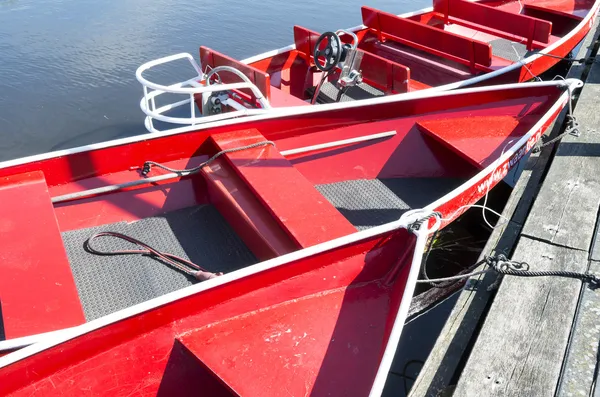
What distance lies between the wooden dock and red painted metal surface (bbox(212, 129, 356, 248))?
0.89m

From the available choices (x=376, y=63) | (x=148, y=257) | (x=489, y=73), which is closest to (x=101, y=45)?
(x=376, y=63)

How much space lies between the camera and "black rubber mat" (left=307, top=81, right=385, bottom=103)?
236 inches

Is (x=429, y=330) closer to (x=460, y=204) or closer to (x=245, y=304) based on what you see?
(x=460, y=204)

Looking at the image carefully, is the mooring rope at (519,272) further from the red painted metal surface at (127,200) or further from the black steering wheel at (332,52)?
the black steering wheel at (332,52)

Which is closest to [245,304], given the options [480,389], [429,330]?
[480,389]

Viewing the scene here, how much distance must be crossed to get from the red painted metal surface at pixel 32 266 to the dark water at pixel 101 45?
300 centimetres

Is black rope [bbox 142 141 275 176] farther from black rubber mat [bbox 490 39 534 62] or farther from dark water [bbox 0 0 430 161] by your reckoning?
black rubber mat [bbox 490 39 534 62]

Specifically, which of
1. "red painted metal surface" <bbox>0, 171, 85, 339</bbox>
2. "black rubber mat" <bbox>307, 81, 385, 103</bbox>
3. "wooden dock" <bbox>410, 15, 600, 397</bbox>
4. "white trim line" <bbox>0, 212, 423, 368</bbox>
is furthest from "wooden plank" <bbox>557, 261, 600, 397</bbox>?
"black rubber mat" <bbox>307, 81, 385, 103</bbox>

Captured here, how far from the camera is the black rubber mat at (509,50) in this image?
7.23 metres

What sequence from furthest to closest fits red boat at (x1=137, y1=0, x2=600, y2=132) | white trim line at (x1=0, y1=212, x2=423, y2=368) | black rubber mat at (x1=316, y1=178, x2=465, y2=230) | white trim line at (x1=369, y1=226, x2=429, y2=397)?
1. red boat at (x1=137, y1=0, x2=600, y2=132)
2. black rubber mat at (x1=316, y1=178, x2=465, y2=230)
3. white trim line at (x1=369, y1=226, x2=429, y2=397)
4. white trim line at (x1=0, y1=212, x2=423, y2=368)

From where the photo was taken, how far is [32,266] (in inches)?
120

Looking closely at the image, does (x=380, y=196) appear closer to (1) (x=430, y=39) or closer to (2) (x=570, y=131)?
(2) (x=570, y=131)

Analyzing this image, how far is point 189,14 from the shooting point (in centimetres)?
1056

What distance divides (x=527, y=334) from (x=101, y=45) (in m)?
7.80
